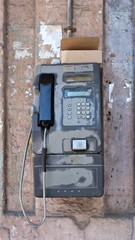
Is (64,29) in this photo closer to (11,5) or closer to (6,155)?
(11,5)

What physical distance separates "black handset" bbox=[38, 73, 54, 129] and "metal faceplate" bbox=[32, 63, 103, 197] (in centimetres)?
2

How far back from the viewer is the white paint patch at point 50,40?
7.35 feet

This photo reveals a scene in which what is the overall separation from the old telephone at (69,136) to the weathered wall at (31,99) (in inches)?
14.7

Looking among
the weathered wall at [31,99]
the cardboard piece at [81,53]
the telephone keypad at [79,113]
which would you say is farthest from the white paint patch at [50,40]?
the telephone keypad at [79,113]

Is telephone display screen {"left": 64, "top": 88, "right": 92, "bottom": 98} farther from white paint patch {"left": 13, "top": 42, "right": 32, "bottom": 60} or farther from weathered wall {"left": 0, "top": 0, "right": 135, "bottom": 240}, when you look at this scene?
white paint patch {"left": 13, "top": 42, "right": 32, "bottom": 60}

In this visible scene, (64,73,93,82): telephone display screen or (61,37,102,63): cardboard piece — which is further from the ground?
(61,37,102,63): cardboard piece

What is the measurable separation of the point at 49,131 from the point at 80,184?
0.29m

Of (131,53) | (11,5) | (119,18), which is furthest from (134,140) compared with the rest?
(11,5)

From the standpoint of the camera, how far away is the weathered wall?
2.22 metres

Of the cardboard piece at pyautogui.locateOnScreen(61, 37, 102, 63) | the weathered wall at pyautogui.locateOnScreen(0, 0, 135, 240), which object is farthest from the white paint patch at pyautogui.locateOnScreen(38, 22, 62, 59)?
the cardboard piece at pyautogui.locateOnScreen(61, 37, 102, 63)

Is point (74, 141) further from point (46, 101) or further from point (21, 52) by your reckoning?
point (21, 52)

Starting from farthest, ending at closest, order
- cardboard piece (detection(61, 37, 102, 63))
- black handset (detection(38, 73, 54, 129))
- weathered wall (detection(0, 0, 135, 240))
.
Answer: weathered wall (detection(0, 0, 135, 240)) → cardboard piece (detection(61, 37, 102, 63)) → black handset (detection(38, 73, 54, 129))

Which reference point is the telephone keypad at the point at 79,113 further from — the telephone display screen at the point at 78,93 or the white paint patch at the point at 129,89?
the white paint patch at the point at 129,89

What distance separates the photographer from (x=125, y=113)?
7.40ft
